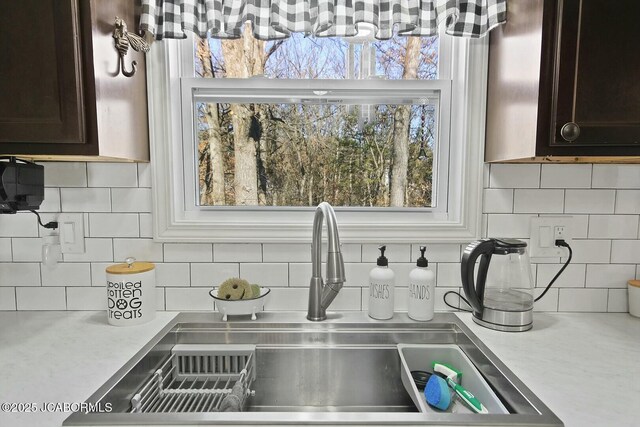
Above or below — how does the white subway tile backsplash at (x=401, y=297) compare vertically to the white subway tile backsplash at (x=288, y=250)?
below

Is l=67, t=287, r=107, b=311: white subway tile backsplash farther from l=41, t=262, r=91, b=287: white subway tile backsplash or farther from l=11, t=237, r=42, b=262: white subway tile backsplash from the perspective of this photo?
l=11, t=237, r=42, b=262: white subway tile backsplash

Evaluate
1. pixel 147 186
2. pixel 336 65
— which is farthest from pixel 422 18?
pixel 147 186

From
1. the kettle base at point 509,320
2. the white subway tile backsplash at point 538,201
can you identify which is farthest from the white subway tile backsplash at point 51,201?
the white subway tile backsplash at point 538,201

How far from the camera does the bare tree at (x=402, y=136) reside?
1274 mm

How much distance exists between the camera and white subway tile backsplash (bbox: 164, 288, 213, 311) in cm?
124

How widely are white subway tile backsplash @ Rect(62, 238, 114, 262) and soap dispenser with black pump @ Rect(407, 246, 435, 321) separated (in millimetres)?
955

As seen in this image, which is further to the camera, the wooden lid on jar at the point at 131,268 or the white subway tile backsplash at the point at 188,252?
the white subway tile backsplash at the point at 188,252

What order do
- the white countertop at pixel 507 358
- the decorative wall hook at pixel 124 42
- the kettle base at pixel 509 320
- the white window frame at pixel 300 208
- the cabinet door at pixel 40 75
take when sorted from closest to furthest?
1. the white countertop at pixel 507 358
2. the cabinet door at pixel 40 75
3. the decorative wall hook at pixel 124 42
4. the kettle base at pixel 509 320
5. the white window frame at pixel 300 208

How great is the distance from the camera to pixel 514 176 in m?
1.20

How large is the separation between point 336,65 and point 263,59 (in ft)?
0.84

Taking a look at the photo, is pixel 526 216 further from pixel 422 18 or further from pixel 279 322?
pixel 279 322

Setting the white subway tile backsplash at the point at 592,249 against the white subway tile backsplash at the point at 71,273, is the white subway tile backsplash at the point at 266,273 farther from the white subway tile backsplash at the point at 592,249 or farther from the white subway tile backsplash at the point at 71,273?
the white subway tile backsplash at the point at 592,249

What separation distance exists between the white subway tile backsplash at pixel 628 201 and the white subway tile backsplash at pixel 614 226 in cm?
2

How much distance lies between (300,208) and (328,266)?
32 centimetres
